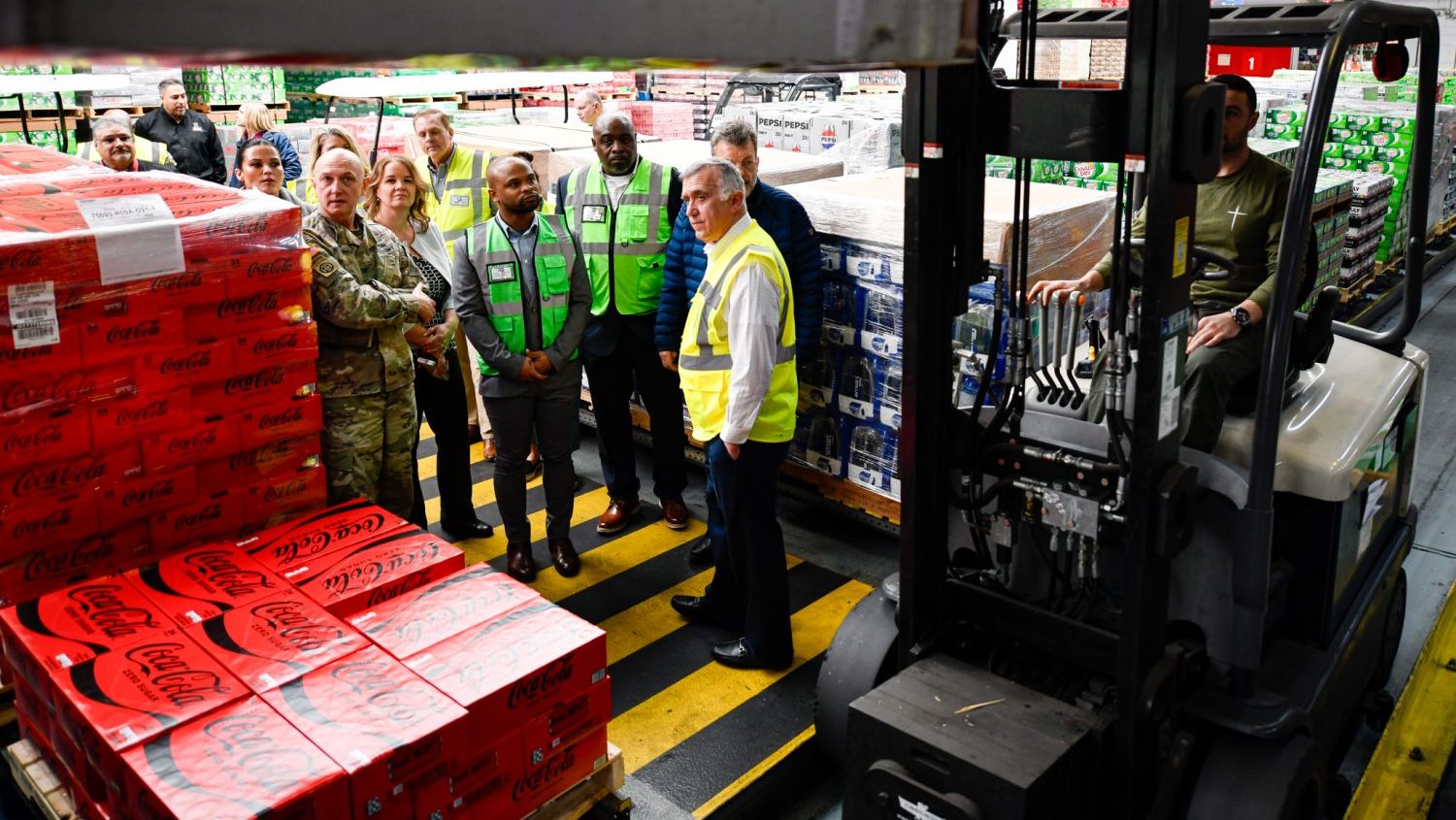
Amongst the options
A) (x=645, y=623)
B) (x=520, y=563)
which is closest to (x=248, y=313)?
(x=520, y=563)

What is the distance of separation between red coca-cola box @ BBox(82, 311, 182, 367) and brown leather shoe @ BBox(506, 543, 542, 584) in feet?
7.38

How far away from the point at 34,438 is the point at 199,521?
73 centimetres

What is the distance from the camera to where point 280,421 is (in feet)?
15.4

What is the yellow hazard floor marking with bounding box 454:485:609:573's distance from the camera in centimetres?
645

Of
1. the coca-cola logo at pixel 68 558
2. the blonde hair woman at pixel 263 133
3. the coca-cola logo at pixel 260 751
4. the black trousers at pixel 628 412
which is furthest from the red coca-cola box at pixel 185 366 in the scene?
the blonde hair woman at pixel 263 133

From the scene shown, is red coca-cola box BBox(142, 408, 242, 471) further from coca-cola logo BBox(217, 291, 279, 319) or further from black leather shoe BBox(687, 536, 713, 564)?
black leather shoe BBox(687, 536, 713, 564)

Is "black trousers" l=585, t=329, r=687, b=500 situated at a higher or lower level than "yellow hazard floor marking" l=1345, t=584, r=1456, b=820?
higher

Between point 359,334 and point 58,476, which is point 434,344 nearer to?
point 359,334

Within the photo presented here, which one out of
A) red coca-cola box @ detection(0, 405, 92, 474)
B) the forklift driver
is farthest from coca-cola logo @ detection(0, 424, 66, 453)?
the forklift driver

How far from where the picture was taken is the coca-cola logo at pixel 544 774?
3678 millimetres

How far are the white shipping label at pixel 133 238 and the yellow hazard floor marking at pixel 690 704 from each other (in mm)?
2496

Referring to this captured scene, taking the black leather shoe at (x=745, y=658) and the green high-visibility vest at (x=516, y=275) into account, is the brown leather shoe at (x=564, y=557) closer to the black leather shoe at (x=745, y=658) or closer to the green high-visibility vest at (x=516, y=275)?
the green high-visibility vest at (x=516, y=275)

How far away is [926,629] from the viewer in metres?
4.00

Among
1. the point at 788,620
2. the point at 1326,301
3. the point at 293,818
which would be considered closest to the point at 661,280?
the point at 788,620
